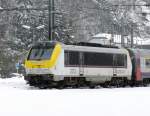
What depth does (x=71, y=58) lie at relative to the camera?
31.4m

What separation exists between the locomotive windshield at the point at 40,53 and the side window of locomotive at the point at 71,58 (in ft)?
3.44

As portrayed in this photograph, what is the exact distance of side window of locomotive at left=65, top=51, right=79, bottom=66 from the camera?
31.0 meters

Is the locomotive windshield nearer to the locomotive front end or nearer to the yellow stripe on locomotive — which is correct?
the locomotive front end

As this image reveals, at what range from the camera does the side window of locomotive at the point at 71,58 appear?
3102cm

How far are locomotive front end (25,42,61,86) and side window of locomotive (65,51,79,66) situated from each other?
874 mm

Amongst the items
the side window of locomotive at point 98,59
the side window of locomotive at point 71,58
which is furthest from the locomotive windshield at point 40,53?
the side window of locomotive at point 98,59

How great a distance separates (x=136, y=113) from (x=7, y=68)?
118 ft

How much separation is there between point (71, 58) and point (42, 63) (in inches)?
76.2

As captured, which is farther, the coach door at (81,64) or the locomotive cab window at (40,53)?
the coach door at (81,64)

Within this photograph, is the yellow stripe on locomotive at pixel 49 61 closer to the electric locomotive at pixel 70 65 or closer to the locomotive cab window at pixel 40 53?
the electric locomotive at pixel 70 65

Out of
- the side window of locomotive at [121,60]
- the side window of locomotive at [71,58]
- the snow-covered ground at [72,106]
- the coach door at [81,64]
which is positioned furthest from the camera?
the side window of locomotive at [121,60]

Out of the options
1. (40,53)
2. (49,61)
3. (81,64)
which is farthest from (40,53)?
(81,64)

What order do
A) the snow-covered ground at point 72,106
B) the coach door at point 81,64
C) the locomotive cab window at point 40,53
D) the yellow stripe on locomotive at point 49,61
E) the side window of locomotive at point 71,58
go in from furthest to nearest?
the coach door at point 81,64 < the side window of locomotive at point 71,58 < the locomotive cab window at point 40,53 < the yellow stripe on locomotive at point 49,61 < the snow-covered ground at point 72,106

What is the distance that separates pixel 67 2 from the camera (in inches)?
3686
